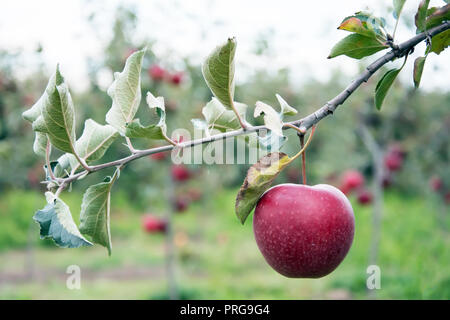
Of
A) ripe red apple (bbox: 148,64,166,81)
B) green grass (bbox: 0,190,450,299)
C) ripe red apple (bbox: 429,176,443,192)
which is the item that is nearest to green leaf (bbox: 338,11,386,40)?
green grass (bbox: 0,190,450,299)

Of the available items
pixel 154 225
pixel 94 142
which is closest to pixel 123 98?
pixel 94 142

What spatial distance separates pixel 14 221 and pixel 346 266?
147 inches

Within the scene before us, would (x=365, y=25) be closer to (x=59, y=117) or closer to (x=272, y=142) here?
(x=272, y=142)

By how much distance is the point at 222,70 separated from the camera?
0.67 m

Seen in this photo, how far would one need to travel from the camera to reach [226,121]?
2.58 feet

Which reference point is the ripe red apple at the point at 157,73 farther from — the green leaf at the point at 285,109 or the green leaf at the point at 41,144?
the green leaf at the point at 285,109

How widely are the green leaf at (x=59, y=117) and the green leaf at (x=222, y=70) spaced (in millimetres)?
207

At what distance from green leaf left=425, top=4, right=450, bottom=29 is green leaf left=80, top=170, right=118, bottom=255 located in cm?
57

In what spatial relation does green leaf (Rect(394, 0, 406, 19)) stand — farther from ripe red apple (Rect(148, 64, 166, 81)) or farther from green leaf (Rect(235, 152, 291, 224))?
ripe red apple (Rect(148, 64, 166, 81))

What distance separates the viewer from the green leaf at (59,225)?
59cm

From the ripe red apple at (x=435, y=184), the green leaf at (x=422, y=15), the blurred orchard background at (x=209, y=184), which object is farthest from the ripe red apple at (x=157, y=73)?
the ripe red apple at (x=435, y=184)

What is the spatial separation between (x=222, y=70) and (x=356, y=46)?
252 mm

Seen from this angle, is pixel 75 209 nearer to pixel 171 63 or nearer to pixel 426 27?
pixel 171 63
